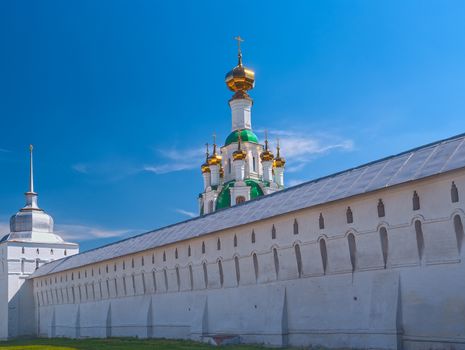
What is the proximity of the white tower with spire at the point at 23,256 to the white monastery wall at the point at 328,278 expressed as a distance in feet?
62.0

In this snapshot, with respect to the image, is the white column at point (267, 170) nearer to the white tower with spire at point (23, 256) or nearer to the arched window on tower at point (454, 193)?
the white tower with spire at point (23, 256)

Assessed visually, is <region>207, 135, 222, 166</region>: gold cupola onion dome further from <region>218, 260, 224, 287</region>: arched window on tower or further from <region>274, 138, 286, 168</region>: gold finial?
<region>218, 260, 224, 287</region>: arched window on tower

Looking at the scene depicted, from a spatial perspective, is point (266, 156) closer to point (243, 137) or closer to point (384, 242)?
point (243, 137)

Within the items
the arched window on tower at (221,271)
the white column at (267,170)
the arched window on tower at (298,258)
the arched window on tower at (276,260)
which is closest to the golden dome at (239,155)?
the white column at (267,170)

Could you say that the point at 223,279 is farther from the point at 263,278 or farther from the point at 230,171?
the point at 230,171

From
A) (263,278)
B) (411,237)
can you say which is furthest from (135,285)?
(411,237)

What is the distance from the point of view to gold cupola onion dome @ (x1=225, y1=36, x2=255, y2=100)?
49.9m

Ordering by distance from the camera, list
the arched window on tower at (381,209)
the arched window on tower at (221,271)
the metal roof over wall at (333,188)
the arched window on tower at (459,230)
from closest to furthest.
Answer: the arched window on tower at (459,230)
the metal roof over wall at (333,188)
the arched window on tower at (381,209)
the arched window on tower at (221,271)

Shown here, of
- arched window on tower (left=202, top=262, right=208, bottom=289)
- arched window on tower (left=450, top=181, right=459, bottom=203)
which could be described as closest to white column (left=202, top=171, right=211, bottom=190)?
arched window on tower (left=202, top=262, right=208, bottom=289)

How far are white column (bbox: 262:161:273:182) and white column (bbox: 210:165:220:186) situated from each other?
12.0 ft

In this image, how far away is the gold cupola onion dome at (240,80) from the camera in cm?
4988

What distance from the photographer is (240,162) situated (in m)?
49.2

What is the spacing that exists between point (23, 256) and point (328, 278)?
3538 centimetres

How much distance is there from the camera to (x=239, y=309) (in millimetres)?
26328
